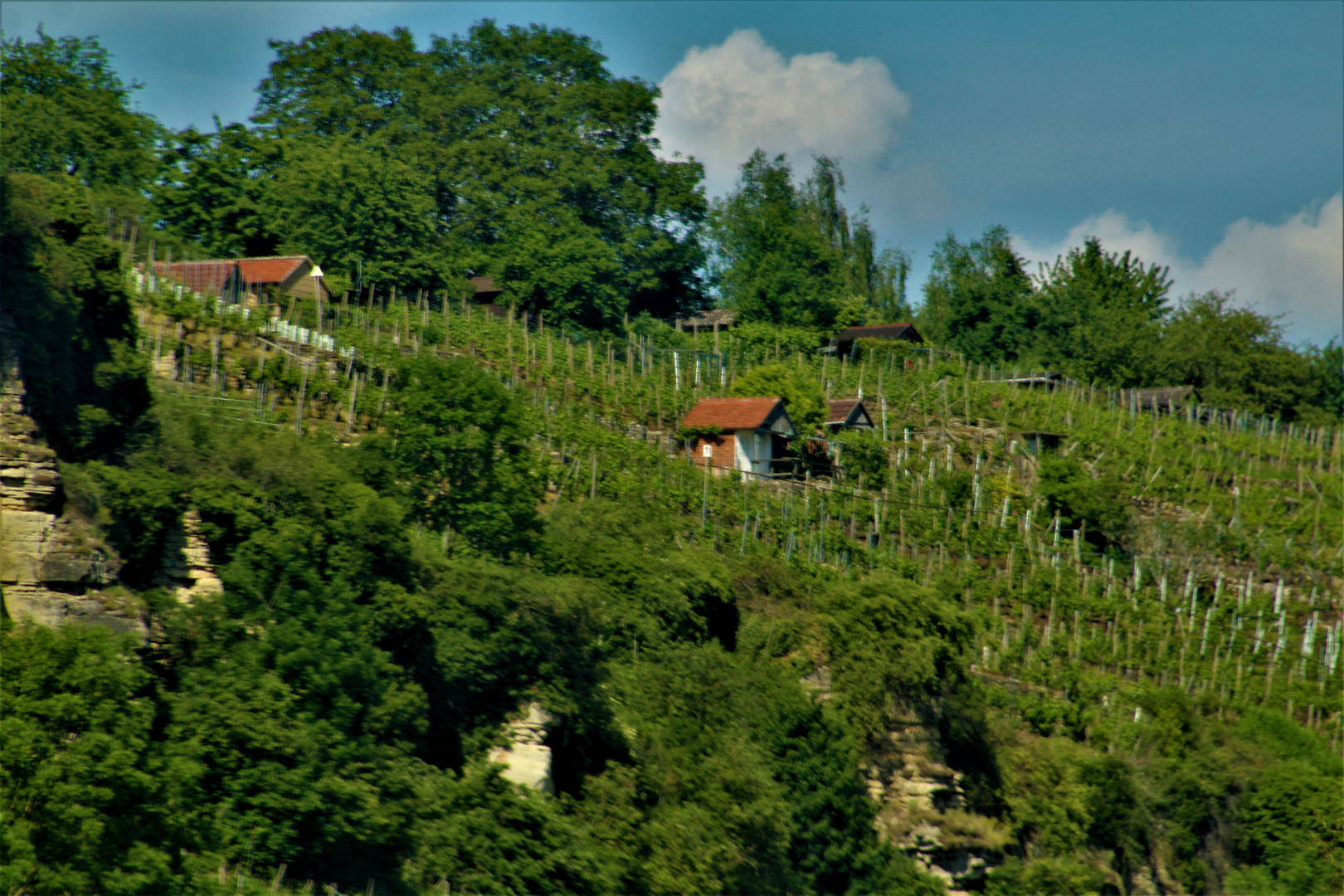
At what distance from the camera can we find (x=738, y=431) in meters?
40.2

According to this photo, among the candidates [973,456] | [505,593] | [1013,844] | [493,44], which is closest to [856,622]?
[1013,844]

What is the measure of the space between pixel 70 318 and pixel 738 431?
2321 cm

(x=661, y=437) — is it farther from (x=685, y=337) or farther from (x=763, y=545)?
(x=685, y=337)

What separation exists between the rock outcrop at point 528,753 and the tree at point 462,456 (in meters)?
4.26

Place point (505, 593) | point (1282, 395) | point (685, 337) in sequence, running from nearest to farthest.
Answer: point (505, 593), point (685, 337), point (1282, 395)

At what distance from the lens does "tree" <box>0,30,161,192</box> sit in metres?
40.2

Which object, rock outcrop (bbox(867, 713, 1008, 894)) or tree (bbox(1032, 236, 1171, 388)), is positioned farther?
tree (bbox(1032, 236, 1171, 388))

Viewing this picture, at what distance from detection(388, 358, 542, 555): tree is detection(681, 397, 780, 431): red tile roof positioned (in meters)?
13.4

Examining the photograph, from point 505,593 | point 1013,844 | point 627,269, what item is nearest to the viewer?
point 505,593

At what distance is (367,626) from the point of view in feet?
69.8

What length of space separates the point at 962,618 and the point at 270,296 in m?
22.3

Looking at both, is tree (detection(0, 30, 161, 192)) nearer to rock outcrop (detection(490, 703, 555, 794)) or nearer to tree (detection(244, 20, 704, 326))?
tree (detection(244, 20, 704, 326))

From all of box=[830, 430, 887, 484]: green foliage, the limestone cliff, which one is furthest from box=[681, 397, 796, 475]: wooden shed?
the limestone cliff

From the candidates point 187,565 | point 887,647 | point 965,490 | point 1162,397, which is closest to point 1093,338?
point 1162,397
